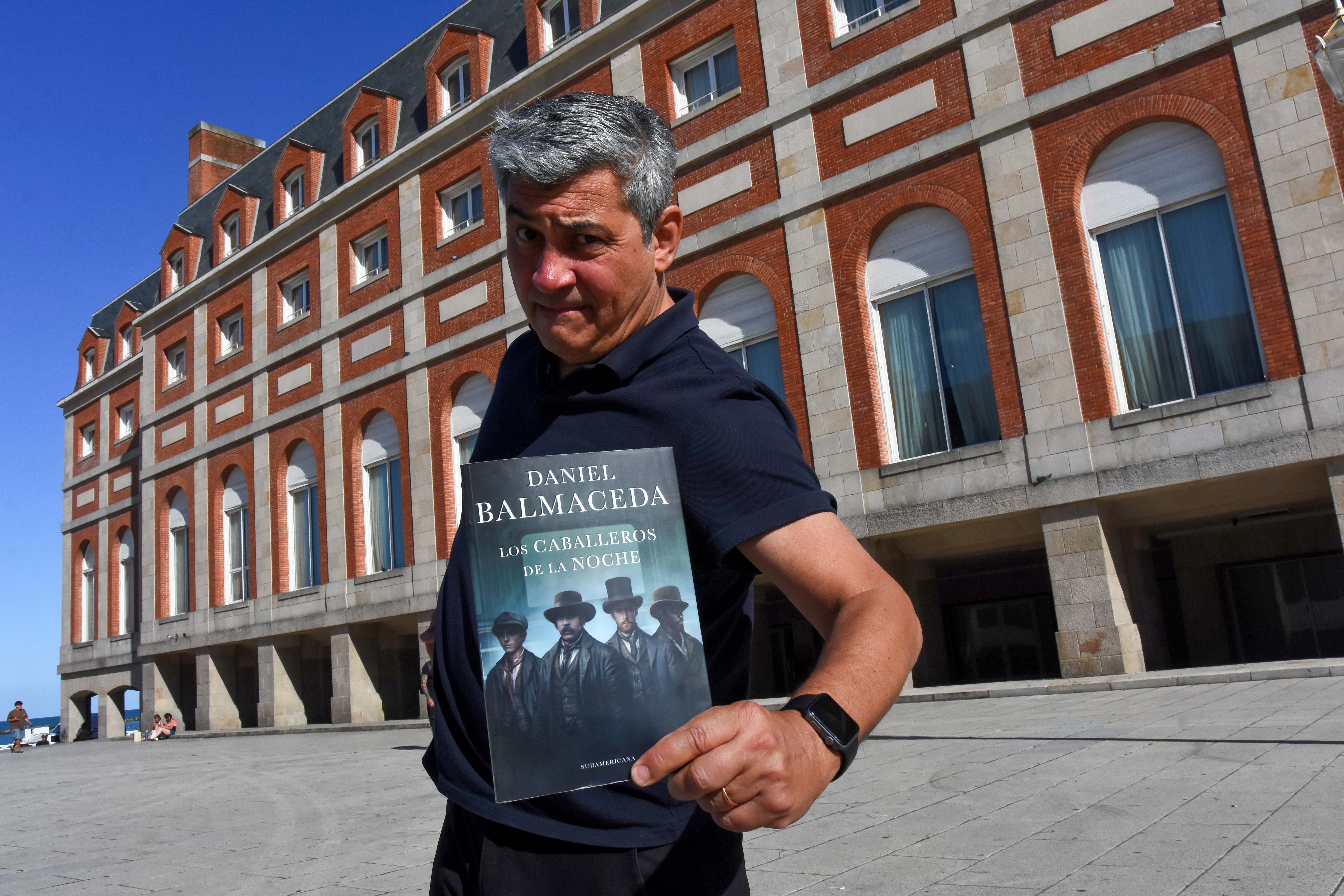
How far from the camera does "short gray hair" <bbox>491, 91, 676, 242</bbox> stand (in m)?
1.37

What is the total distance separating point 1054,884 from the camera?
402 cm

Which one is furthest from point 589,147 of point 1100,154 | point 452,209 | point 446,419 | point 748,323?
point 452,209

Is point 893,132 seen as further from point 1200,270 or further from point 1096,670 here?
point 1096,670

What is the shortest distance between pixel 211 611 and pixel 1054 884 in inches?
1115

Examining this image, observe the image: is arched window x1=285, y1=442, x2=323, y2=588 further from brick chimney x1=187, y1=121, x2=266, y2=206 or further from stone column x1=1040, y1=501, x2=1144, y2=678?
stone column x1=1040, y1=501, x2=1144, y2=678

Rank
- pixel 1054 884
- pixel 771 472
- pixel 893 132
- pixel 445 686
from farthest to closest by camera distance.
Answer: pixel 893 132, pixel 1054 884, pixel 445 686, pixel 771 472

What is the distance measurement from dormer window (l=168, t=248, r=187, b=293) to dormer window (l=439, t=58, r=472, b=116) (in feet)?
42.8

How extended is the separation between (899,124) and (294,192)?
62.5 feet

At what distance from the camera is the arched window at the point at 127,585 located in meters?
33.5

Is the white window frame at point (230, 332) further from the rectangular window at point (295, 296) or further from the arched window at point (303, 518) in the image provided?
the arched window at point (303, 518)

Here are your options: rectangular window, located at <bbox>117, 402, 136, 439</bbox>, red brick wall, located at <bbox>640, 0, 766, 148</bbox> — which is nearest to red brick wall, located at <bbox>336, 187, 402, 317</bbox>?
red brick wall, located at <bbox>640, 0, 766, 148</bbox>

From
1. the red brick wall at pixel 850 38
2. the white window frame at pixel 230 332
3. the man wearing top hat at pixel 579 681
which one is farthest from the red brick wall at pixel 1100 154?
the white window frame at pixel 230 332

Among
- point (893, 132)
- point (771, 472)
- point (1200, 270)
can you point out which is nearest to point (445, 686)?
point (771, 472)

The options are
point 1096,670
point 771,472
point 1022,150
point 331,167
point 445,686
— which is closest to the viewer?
point 771,472
